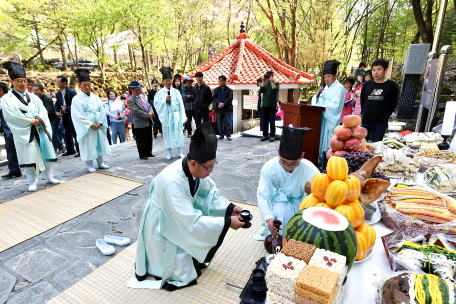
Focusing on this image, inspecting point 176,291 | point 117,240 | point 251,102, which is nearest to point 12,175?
point 117,240

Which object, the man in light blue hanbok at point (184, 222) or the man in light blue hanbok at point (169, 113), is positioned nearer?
the man in light blue hanbok at point (184, 222)

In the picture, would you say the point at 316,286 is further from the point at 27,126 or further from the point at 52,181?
the point at 52,181

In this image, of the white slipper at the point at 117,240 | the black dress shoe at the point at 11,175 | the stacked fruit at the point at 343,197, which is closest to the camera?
the stacked fruit at the point at 343,197

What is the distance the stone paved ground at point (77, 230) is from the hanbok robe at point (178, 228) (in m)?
1.10

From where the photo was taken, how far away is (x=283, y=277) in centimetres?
140

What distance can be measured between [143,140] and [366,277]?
22.2 feet

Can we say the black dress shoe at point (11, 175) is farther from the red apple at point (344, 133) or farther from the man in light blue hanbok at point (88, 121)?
the red apple at point (344, 133)

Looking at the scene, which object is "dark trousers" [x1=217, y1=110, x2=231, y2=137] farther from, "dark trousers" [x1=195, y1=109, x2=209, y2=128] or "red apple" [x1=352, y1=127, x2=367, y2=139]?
"red apple" [x1=352, y1=127, x2=367, y2=139]

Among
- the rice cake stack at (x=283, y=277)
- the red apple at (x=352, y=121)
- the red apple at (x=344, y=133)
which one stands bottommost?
the rice cake stack at (x=283, y=277)

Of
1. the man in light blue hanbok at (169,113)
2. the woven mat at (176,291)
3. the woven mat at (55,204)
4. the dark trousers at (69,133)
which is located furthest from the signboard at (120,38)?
the woven mat at (176,291)

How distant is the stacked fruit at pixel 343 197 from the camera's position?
2.04 m

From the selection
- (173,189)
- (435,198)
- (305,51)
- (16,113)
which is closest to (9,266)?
(173,189)

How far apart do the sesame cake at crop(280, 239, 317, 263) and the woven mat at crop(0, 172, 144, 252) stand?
4.08 metres

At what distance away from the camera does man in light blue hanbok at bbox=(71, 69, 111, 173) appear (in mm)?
6184
